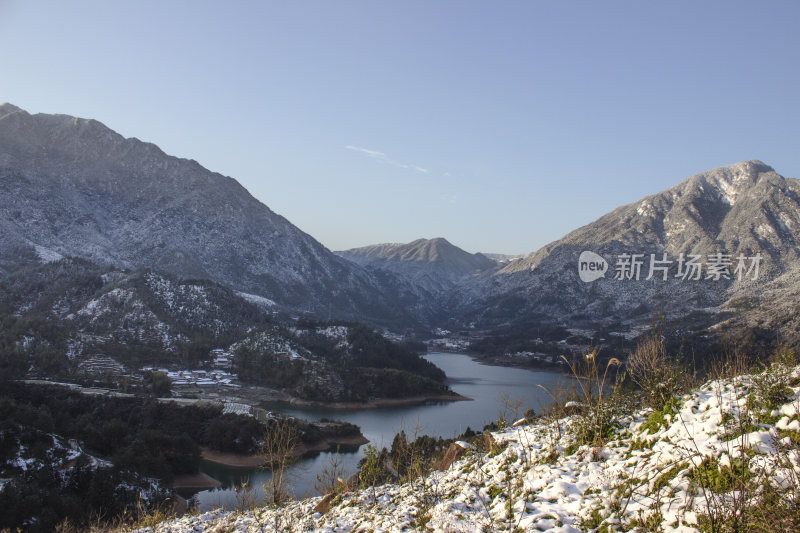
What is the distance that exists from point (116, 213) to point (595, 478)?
190m

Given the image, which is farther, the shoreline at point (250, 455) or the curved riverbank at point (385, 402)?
the curved riverbank at point (385, 402)

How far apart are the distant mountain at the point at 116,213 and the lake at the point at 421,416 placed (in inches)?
3353

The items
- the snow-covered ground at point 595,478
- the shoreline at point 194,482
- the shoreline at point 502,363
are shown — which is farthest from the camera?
the shoreline at point 502,363

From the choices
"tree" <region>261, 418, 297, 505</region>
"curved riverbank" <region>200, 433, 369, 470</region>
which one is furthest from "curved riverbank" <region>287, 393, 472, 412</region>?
"tree" <region>261, 418, 297, 505</region>

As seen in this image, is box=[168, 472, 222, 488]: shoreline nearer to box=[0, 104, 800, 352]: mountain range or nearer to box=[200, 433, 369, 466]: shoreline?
box=[200, 433, 369, 466]: shoreline

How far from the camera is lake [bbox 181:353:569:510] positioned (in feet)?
132

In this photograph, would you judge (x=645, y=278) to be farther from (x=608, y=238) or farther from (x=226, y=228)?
(x=226, y=228)

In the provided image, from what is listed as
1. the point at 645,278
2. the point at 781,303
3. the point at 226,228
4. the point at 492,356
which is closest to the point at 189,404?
the point at 492,356

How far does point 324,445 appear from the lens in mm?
57469

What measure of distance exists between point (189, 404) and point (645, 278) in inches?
6164

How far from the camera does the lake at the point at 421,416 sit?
4009 cm

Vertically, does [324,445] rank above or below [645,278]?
below

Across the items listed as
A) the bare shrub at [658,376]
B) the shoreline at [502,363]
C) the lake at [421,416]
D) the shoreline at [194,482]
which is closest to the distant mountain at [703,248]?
the shoreline at [502,363]

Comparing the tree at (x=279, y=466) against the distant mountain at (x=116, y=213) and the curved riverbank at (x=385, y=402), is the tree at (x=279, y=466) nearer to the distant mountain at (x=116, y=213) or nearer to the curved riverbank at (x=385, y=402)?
the curved riverbank at (x=385, y=402)
